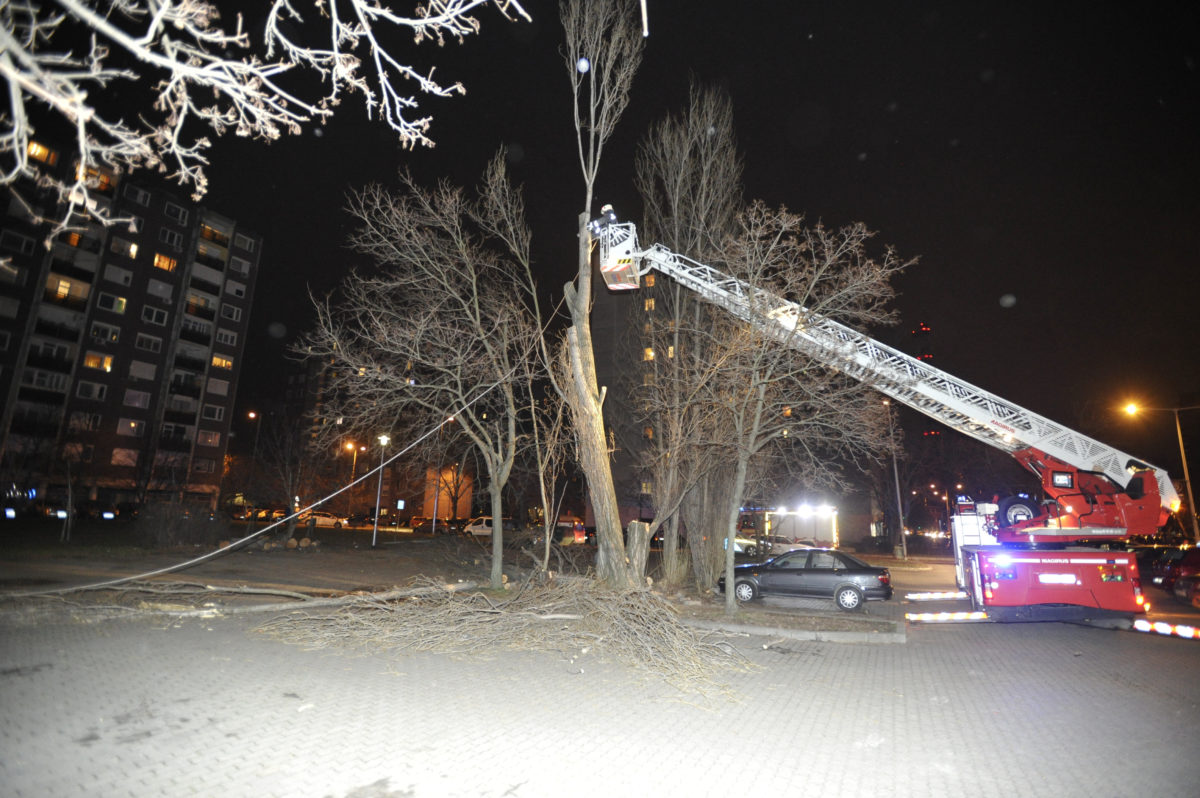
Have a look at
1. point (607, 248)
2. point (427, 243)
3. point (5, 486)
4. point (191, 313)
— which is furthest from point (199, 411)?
point (607, 248)

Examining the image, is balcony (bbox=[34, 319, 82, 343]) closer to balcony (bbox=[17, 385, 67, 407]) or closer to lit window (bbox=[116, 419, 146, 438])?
balcony (bbox=[17, 385, 67, 407])

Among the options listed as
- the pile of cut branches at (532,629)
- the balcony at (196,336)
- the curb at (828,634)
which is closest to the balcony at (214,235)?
the balcony at (196,336)

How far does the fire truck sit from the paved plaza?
7.65ft

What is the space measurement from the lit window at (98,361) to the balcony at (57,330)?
1802mm

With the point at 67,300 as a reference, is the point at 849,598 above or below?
below

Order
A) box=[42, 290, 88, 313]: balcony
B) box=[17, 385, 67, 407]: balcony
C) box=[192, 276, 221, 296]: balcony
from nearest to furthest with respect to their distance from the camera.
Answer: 1. box=[17, 385, 67, 407]: balcony
2. box=[42, 290, 88, 313]: balcony
3. box=[192, 276, 221, 296]: balcony

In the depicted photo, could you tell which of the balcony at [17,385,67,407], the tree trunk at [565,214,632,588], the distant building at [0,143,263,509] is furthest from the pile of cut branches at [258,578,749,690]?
the balcony at [17,385,67,407]

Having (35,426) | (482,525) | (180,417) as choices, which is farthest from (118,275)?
(482,525)

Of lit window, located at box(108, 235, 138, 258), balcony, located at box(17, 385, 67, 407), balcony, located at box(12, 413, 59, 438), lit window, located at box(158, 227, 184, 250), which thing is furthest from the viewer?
lit window, located at box(158, 227, 184, 250)

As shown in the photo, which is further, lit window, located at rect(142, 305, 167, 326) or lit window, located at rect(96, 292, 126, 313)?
lit window, located at rect(142, 305, 167, 326)

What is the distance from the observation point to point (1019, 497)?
1396 centimetres

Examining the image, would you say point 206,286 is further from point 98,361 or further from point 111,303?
point 98,361

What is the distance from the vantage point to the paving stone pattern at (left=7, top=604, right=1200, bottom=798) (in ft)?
15.1

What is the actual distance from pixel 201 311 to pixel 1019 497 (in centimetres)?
7322
